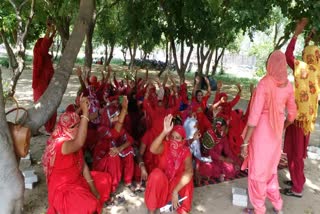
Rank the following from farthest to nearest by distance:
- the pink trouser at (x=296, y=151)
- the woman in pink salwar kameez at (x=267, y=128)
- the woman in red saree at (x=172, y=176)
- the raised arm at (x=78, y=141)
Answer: the pink trouser at (x=296, y=151) < the woman in red saree at (x=172, y=176) < the woman in pink salwar kameez at (x=267, y=128) < the raised arm at (x=78, y=141)

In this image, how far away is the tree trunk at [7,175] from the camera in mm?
2738

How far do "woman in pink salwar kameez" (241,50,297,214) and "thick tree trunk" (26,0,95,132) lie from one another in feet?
6.95

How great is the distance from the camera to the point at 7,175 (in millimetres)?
2768

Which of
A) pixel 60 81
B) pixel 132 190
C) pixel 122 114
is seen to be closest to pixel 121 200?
pixel 132 190

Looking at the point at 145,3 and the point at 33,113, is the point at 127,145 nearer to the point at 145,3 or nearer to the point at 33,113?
the point at 33,113

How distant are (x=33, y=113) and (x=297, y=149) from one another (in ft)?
9.97

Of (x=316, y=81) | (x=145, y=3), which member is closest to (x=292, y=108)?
(x=316, y=81)

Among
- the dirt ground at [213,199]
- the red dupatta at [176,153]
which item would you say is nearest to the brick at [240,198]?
the dirt ground at [213,199]

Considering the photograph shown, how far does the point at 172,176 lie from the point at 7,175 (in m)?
1.58

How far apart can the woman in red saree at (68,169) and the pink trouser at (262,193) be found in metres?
1.57

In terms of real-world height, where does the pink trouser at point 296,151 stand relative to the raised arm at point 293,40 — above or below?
below

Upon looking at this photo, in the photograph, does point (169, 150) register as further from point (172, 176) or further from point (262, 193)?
point (262, 193)

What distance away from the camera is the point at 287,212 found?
12.1ft

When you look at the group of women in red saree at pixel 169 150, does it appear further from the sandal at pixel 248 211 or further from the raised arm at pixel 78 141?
the sandal at pixel 248 211
